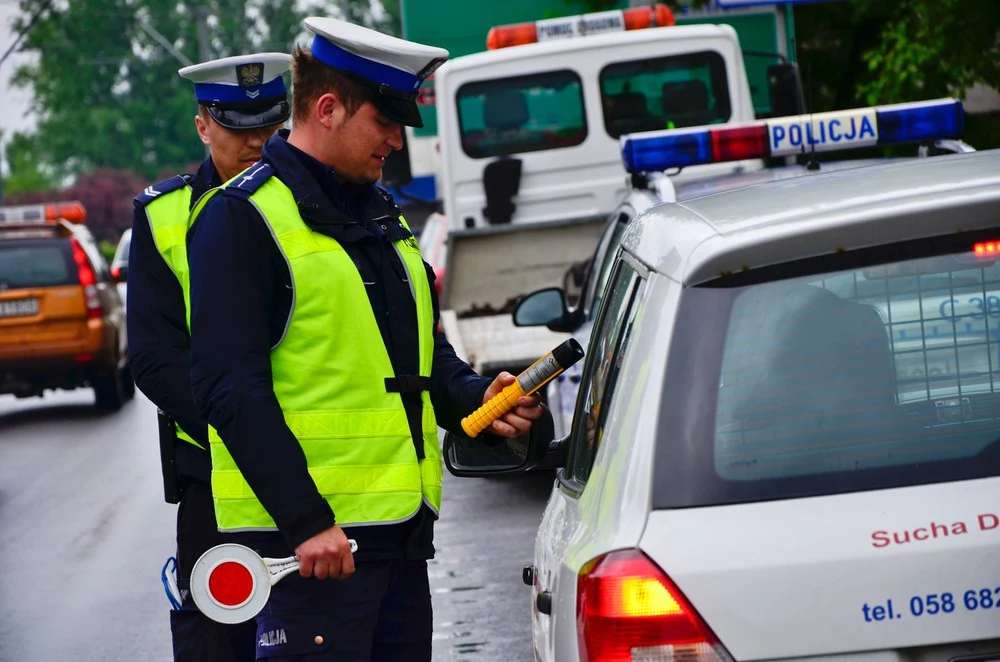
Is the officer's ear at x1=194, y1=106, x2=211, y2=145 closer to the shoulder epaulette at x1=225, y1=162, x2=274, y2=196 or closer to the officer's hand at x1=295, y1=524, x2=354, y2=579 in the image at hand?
the shoulder epaulette at x1=225, y1=162, x2=274, y2=196

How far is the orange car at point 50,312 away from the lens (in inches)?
642

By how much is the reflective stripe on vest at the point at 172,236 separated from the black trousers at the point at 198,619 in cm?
15

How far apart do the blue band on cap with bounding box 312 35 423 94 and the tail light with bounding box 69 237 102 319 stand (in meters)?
13.4

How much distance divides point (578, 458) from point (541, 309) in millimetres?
3993

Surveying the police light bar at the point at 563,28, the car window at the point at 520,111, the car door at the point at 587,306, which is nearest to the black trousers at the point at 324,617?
the car door at the point at 587,306

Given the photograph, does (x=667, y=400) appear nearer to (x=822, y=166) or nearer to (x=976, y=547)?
(x=976, y=547)

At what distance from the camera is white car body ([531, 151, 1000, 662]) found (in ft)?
8.71

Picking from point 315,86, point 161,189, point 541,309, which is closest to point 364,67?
point 315,86

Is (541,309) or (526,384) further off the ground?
(526,384)

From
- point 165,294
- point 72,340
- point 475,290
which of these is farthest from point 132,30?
point 165,294

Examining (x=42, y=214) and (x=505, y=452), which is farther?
(x=42, y=214)

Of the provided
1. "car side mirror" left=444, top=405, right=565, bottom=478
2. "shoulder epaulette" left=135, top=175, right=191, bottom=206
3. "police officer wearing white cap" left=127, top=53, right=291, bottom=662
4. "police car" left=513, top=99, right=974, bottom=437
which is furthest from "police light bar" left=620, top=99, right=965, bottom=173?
"car side mirror" left=444, top=405, right=565, bottom=478

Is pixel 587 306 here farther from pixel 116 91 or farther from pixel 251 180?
pixel 116 91

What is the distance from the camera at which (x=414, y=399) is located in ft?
11.8
